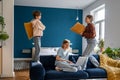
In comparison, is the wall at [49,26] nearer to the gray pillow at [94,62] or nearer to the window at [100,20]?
the window at [100,20]

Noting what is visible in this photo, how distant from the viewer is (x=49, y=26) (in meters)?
7.72

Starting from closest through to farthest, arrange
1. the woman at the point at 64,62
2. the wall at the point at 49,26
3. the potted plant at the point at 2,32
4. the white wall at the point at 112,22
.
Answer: the woman at the point at 64,62
the potted plant at the point at 2,32
the white wall at the point at 112,22
the wall at the point at 49,26

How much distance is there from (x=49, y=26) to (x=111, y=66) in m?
4.15

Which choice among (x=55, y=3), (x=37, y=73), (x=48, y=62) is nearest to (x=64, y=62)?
(x=48, y=62)

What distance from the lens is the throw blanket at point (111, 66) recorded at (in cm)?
371

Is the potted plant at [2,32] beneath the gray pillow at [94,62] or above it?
above

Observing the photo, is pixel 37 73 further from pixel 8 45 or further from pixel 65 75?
pixel 8 45

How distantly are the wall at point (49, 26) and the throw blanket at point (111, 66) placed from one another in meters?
3.72

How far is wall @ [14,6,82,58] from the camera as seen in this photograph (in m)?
7.45

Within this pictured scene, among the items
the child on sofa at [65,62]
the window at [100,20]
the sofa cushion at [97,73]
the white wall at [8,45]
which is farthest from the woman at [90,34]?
the window at [100,20]

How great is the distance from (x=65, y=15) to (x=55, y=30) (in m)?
0.77

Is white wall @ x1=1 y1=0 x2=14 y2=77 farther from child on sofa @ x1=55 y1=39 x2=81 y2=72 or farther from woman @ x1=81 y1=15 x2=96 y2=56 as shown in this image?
woman @ x1=81 y1=15 x2=96 y2=56

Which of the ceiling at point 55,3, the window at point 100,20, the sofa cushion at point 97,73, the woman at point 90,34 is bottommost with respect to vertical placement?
the sofa cushion at point 97,73

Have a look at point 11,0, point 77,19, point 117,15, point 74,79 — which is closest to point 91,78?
point 74,79
